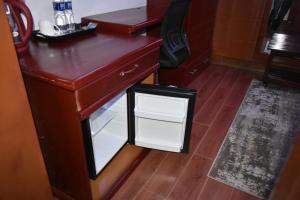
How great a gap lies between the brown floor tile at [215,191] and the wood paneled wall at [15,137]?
0.94 m

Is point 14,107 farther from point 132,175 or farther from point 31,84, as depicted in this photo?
point 132,175

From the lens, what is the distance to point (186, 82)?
2.58 m

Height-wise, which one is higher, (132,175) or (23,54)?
(23,54)

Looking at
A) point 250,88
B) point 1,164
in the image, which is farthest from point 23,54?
point 250,88

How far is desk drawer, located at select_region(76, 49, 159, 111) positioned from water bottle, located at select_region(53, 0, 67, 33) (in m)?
0.54

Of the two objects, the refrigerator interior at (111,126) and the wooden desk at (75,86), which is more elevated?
the wooden desk at (75,86)

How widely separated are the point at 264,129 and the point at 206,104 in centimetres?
60

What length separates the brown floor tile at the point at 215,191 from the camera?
141cm

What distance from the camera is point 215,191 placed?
1450mm

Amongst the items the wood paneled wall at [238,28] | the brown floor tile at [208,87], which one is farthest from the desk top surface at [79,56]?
the wood paneled wall at [238,28]

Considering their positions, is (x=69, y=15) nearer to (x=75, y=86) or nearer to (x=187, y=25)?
(x=75, y=86)

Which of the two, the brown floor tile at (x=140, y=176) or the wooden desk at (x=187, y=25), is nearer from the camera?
the brown floor tile at (x=140, y=176)

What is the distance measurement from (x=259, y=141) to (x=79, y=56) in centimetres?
155

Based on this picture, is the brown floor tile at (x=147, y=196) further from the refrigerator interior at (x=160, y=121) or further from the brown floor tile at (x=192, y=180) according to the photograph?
the refrigerator interior at (x=160, y=121)
